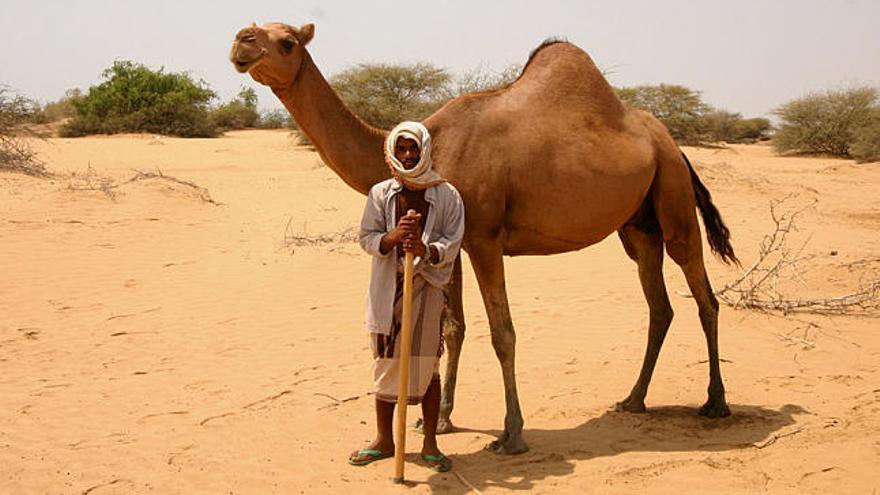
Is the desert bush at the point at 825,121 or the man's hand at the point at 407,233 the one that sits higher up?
the desert bush at the point at 825,121

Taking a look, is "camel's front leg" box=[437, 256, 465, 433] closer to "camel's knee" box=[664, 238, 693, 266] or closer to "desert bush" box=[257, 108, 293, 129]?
"camel's knee" box=[664, 238, 693, 266]

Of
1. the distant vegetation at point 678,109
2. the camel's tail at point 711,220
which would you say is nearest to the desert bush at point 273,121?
the distant vegetation at point 678,109

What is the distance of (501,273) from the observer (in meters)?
4.95

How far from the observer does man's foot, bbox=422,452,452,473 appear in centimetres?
470

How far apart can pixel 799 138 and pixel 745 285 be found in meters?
25.8

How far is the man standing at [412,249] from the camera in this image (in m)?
4.38

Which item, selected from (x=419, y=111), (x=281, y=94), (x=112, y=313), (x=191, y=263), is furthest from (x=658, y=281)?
(x=419, y=111)

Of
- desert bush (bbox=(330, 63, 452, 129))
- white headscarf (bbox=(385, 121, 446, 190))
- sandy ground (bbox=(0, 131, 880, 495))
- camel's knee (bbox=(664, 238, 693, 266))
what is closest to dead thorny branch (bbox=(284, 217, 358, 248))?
sandy ground (bbox=(0, 131, 880, 495))

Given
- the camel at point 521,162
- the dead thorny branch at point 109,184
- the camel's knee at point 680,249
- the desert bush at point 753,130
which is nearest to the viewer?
the camel at point 521,162

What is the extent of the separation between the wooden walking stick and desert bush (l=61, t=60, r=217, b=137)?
107 feet

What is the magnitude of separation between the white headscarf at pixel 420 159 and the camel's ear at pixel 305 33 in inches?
44.4

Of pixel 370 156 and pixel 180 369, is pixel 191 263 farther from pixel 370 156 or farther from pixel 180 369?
pixel 370 156

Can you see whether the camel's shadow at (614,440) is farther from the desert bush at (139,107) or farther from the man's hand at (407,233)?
the desert bush at (139,107)

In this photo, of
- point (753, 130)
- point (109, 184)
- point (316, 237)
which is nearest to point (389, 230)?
point (316, 237)
